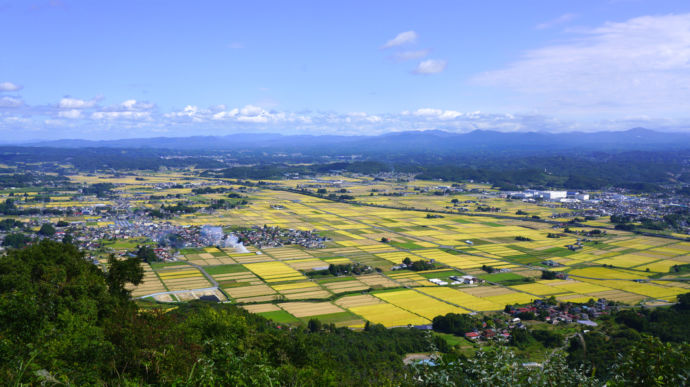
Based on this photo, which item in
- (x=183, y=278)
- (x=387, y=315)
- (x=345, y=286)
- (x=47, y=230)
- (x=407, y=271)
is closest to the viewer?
(x=387, y=315)

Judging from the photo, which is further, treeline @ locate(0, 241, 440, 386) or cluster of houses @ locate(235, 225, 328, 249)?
cluster of houses @ locate(235, 225, 328, 249)

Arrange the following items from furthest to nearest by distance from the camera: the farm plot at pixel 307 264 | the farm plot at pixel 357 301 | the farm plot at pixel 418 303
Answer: the farm plot at pixel 307 264, the farm plot at pixel 357 301, the farm plot at pixel 418 303

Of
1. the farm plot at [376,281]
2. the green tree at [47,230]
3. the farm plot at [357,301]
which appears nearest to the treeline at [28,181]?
the green tree at [47,230]

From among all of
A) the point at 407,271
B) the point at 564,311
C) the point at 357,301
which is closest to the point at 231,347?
the point at 357,301

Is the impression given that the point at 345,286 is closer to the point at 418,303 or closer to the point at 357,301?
the point at 357,301

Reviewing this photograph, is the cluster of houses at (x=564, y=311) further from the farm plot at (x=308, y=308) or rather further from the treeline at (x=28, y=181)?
the treeline at (x=28, y=181)

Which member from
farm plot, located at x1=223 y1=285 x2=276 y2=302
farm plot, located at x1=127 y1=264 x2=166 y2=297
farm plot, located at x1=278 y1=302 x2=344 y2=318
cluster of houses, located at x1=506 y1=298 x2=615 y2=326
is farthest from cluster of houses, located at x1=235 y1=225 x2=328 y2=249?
cluster of houses, located at x1=506 y1=298 x2=615 y2=326

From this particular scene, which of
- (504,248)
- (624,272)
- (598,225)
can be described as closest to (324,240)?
(504,248)

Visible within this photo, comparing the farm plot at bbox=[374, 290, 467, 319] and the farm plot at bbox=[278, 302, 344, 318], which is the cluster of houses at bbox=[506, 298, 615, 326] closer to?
the farm plot at bbox=[374, 290, 467, 319]

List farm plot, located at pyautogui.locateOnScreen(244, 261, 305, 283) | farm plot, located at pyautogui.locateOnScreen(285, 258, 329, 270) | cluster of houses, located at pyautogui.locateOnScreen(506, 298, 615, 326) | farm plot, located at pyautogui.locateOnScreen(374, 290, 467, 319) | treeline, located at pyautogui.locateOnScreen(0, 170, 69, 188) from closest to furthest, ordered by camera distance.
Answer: cluster of houses, located at pyautogui.locateOnScreen(506, 298, 615, 326) < farm plot, located at pyautogui.locateOnScreen(374, 290, 467, 319) < farm plot, located at pyautogui.locateOnScreen(244, 261, 305, 283) < farm plot, located at pyautogui.locateOnScreen(285, 258, 329, 270) < treeline, located at pyautogui.locateOnScreen(0, 170, 69, 188)
